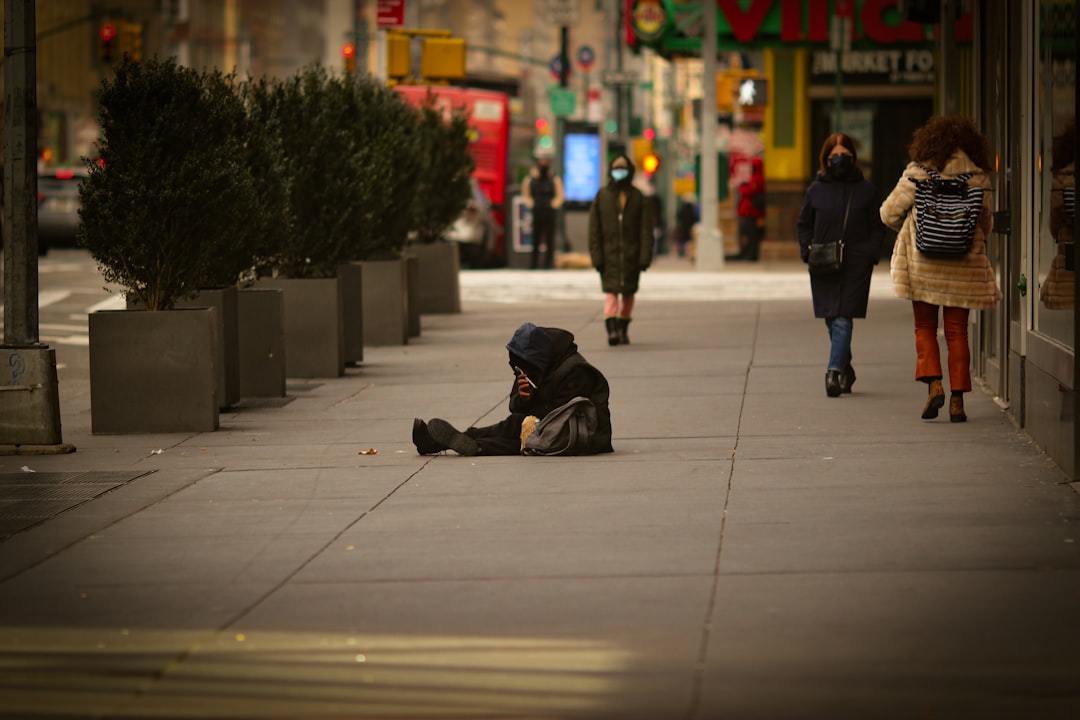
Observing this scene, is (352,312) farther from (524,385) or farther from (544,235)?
(544,235)

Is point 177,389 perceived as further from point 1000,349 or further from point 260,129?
point 1000,349

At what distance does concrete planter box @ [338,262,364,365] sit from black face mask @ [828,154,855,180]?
16.0ft

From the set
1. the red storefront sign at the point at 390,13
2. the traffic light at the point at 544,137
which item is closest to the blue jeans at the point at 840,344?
the red storefront sign at the point at 390,13

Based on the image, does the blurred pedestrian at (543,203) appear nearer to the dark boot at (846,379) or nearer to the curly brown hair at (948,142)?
the dark boot at (846,379)

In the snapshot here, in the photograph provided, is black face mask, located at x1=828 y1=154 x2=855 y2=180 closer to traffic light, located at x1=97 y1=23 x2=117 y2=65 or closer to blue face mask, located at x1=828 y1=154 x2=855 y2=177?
blue face mask, located at x1=828 y1=154 x2=855 y2=177

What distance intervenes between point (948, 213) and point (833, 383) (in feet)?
6.03

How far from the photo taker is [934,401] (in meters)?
12.2

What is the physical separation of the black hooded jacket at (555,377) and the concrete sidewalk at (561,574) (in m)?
0.31

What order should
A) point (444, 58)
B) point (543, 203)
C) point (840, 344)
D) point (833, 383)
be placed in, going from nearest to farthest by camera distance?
point (833, 383)
point (840, 344)
point (444, 58)
point (543, 203)

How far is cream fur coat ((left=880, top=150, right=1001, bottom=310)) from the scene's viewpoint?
12.3 meters

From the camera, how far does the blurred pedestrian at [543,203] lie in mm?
36281

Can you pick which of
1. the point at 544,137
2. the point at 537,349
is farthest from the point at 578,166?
the point at 537,349

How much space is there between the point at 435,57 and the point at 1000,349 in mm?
17112

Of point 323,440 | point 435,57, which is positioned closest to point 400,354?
point 323,440
